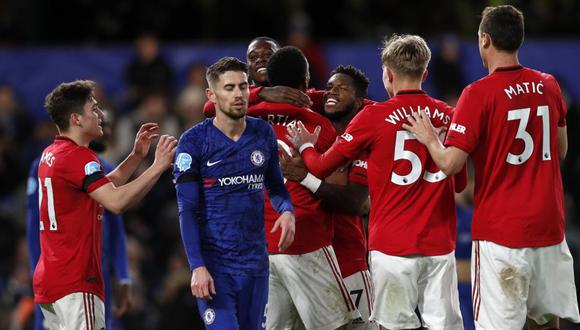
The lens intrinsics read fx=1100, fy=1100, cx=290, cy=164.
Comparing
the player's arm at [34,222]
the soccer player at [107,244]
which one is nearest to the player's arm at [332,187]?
the soccer player at [107,244]

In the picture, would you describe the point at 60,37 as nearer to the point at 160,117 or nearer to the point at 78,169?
the point at 160,117

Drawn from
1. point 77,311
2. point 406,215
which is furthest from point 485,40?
point 77,311

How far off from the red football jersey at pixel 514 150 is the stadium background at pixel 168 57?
6.39 meters

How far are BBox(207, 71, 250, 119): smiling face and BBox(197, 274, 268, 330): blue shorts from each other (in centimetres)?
107

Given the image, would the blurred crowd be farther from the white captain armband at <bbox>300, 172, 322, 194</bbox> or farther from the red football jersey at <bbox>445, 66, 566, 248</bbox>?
the red football jersey at <bbox>445, 66, 566, 248</bbox>

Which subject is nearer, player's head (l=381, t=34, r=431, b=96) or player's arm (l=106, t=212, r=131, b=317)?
player's head (l=381, t=34, r=431, b=96)

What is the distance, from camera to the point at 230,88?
716 cm

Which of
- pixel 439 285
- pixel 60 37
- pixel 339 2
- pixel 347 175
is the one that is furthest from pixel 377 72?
pixel 439 285

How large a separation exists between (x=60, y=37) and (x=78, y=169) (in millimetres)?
9850

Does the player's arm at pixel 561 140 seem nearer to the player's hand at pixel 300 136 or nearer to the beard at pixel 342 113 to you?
the beard at pixel 342 113

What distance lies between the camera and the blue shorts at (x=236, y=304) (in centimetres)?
706

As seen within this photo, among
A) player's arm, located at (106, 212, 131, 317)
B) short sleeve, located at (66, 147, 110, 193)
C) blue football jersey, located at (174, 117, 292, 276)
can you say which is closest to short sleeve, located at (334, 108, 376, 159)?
blue football jersey, located at (174, 117, 292, 276)

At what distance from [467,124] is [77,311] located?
292 cm

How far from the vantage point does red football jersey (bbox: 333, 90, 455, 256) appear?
7051 mm
